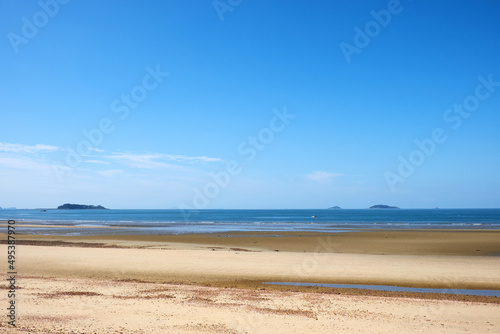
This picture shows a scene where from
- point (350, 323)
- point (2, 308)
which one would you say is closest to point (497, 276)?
point (350, 323)

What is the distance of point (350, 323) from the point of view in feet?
39.3

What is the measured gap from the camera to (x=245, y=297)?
15.5m

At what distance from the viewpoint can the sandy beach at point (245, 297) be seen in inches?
465

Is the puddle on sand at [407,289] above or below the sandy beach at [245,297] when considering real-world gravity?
below

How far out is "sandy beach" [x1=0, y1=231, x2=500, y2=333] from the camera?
465 inches

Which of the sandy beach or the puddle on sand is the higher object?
the sandy beach

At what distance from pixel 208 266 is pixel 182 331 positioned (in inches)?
522

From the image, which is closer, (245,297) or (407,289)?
(245,297)

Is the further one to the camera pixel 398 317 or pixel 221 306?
pixel 221 306

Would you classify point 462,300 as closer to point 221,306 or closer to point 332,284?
point 332,284

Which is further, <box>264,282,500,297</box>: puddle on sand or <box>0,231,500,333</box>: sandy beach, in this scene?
<box>264,282,500,297</box>: puddle on sand

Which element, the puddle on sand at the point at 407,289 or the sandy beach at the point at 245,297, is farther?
the puddle on sand at the point at 407,289

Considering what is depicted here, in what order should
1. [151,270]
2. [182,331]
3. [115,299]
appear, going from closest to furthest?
[182,331] < [115,299] < [151,270]

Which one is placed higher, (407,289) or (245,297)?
(245,297)
